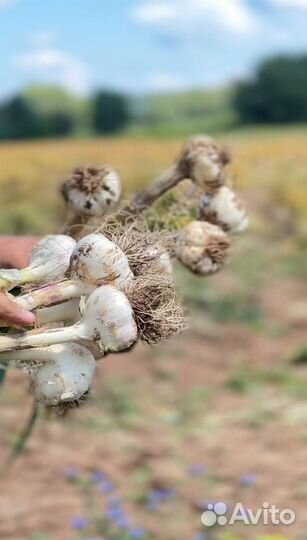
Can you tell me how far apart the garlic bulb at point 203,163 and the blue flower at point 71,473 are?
5.46ft

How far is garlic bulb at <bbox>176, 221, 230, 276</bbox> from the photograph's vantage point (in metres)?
1.14

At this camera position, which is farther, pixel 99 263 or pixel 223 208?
pixel 223 208

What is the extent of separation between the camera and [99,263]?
0.88m

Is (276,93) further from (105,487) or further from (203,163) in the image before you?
(203,163)

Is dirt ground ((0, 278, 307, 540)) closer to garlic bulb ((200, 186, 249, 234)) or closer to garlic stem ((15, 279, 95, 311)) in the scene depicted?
garlic bulb ((200, 186, 249, 234))

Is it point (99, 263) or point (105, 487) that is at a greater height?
point (99, 263)

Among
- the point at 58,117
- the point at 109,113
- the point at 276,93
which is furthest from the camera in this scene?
the point at 109,113

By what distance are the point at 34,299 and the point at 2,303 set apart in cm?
6

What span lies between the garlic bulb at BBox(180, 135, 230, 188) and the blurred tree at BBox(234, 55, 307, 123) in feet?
66.9

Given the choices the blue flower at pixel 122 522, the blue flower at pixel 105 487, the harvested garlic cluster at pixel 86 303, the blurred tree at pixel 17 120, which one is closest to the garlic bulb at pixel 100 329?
the harvested garlic cluster at pixel 86 303

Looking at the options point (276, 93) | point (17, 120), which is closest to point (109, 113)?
point (17, 120)

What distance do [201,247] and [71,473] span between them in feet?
5.63

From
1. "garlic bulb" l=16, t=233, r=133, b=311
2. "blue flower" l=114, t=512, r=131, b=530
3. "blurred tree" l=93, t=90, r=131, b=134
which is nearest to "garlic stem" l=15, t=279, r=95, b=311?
"garlic bulb" l=16, t=233, r=133, b=311

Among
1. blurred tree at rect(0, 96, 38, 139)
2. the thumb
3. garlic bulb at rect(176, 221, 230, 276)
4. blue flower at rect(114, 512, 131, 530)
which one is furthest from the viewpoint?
blurred tree at rect(0, 96, 38, 139)
